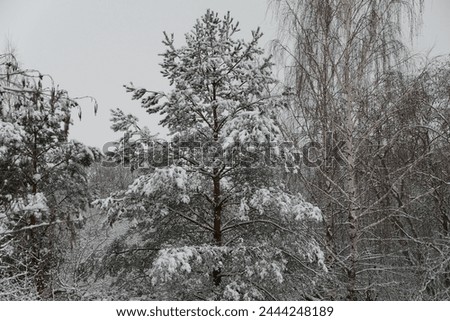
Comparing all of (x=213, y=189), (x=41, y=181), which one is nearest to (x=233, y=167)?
(x=213, y=189)

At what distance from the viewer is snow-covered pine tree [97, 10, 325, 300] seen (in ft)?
18.3

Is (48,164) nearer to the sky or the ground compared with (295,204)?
nearer to the sky

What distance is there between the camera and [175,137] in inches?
248

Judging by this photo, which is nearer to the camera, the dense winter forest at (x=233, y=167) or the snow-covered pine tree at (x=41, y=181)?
the dense winter forest at (x=233, y=167)

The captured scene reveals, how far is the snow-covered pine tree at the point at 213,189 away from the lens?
5.58 metres

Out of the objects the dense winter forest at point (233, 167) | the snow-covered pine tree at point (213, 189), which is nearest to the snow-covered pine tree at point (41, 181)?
the dense winter forest at point (233, 167)

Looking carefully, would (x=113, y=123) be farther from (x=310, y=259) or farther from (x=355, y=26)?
(x=355, y=26)

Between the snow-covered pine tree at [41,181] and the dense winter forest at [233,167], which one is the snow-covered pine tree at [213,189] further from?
the snow-covered pine tree at [41,181]

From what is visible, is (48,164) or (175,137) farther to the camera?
(48,164)

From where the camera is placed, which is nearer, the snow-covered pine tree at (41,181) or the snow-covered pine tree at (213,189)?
the snow-covered pine tree at (213,189)

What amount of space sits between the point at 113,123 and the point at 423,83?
7.80 m

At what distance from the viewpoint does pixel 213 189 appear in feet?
22.5

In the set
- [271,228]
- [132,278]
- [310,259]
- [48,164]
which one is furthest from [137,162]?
[48,164]
